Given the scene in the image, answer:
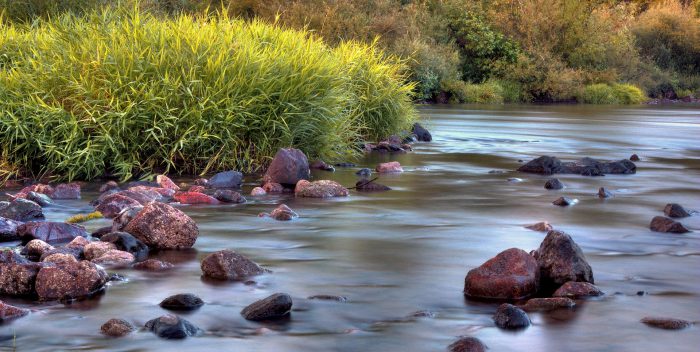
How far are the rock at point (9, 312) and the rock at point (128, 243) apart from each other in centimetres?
134

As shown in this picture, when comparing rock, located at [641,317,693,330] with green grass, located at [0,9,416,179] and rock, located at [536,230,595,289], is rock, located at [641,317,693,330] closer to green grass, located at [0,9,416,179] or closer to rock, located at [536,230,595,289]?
rock, located at [536,230,595,289]

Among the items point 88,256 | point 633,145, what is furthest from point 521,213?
point 633,145

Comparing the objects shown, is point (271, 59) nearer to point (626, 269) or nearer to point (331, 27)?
point (626, 269)

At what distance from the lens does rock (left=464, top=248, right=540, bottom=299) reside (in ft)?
14.1

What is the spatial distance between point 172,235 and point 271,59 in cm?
504

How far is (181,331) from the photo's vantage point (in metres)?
3.63

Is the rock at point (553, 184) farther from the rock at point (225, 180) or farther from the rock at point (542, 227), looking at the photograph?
the rock at point (225, 180)

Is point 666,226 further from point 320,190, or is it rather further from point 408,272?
point 320,190

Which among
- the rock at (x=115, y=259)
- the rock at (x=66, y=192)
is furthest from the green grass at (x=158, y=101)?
the rock at (x=115, y=259)

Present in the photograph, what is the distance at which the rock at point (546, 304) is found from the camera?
161 inches

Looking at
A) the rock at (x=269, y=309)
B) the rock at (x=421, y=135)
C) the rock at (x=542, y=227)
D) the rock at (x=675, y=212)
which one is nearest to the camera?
the rock at (x=269, y=309)

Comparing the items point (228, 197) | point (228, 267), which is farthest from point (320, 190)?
point (228, 267)

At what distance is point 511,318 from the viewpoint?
12.5 feet

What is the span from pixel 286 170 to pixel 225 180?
59cm
